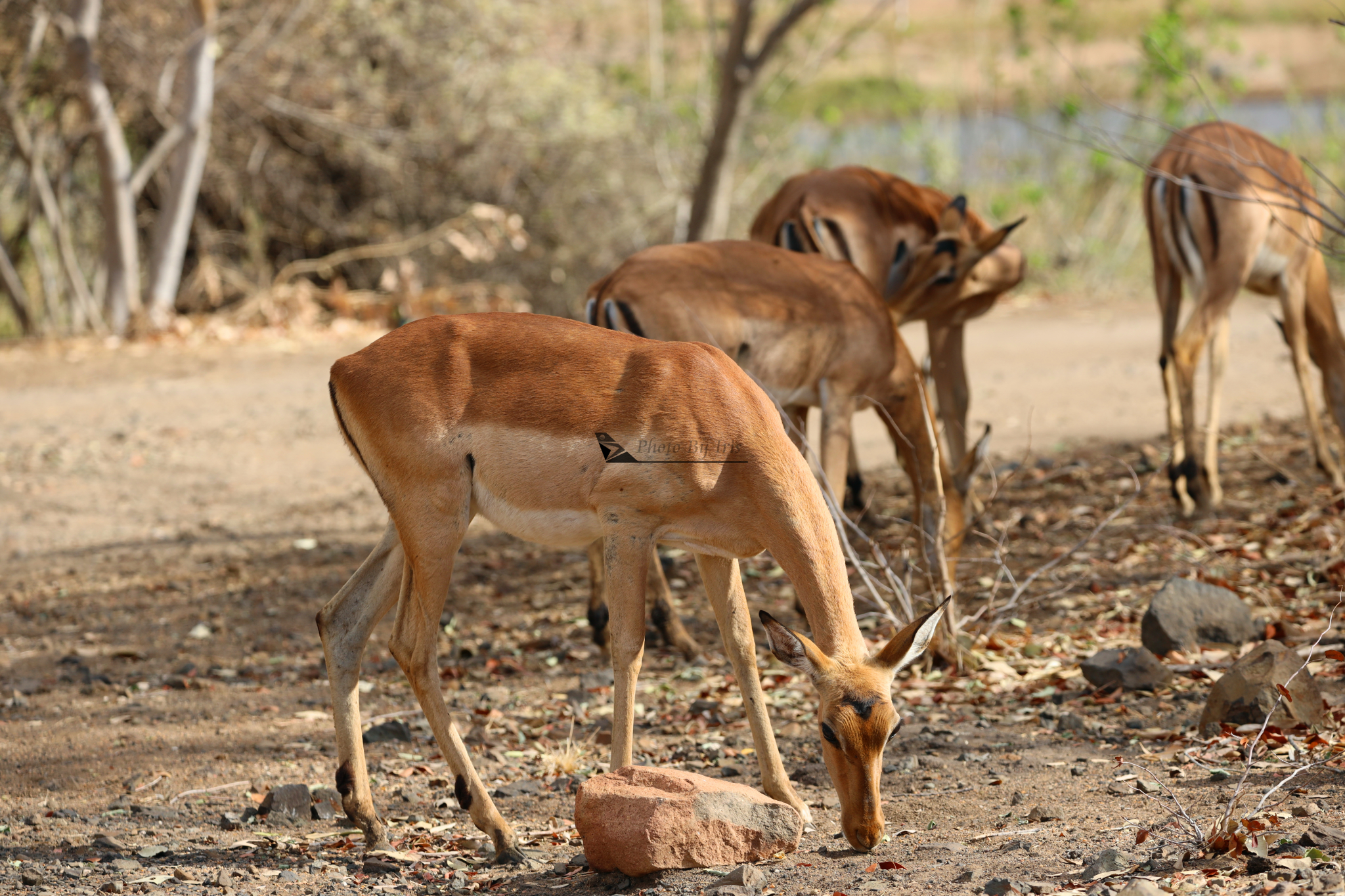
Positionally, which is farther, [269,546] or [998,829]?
[269,546]

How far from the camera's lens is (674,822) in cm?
440

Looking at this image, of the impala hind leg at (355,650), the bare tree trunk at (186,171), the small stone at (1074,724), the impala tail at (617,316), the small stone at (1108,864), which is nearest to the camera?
the small stone at (1108,864)

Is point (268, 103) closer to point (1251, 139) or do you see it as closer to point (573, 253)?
point (573, 253)

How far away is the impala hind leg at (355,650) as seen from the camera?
5.05 m

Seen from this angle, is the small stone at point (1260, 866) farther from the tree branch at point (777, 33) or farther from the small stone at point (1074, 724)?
the tree branch at point (777, 33)

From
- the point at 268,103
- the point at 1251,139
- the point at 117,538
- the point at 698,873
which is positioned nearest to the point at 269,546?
the point at 117,538

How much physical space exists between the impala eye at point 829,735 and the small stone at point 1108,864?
2.78 feet

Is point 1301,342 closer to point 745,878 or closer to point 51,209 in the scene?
point 745,878

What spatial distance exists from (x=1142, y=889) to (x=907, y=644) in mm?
1060

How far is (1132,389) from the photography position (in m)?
12.9

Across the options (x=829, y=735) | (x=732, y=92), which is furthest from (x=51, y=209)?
(x=829, y=735)

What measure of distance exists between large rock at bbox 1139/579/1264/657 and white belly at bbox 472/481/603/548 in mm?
3024

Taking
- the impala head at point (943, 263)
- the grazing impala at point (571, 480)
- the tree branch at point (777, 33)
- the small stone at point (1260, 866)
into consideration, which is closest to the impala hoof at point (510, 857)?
the grazing impala at point (571, 480)

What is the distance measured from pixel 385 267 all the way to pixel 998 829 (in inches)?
589
